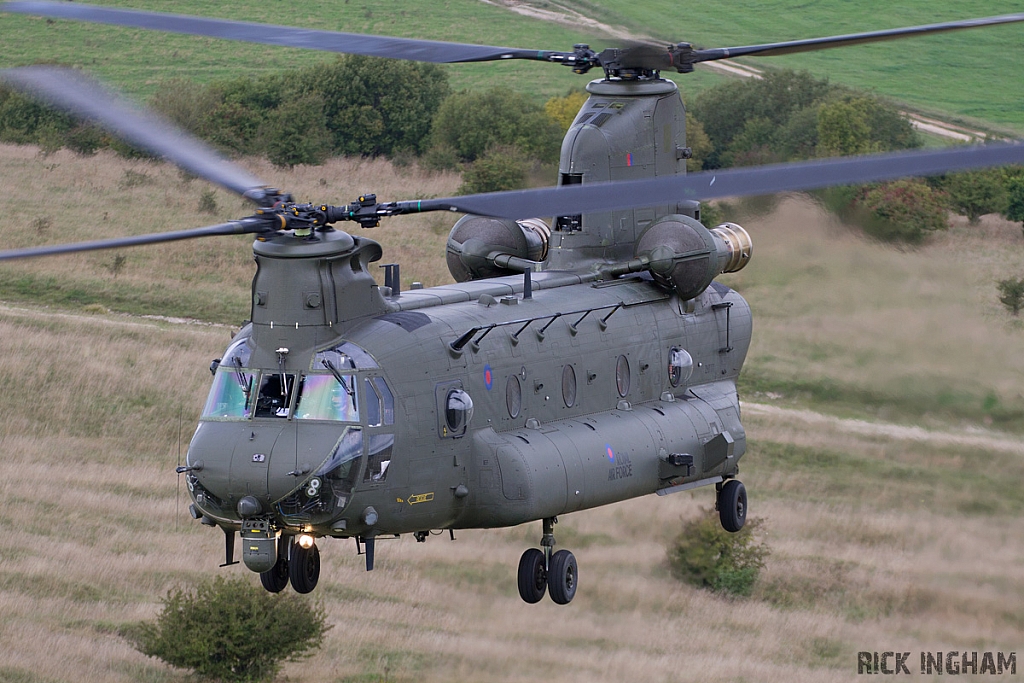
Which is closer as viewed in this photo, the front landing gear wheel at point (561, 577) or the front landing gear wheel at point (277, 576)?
the front landing gear wheel at point (277, 576)

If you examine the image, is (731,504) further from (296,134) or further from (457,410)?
(296,134)

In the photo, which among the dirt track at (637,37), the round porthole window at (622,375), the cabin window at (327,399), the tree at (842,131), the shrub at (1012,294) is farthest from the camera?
the tree at (842,131)

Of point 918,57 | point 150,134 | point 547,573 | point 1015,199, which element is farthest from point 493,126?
point 150,134

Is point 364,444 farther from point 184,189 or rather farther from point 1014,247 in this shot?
point 184,189

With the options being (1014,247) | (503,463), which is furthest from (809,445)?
(503,463)

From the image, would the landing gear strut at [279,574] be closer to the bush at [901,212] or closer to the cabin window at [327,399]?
the cabin window at [327,399]

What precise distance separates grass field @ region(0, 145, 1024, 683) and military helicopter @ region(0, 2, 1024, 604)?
19.4 ft

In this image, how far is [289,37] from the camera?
22422 millimetres

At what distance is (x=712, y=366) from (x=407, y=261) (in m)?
22.0

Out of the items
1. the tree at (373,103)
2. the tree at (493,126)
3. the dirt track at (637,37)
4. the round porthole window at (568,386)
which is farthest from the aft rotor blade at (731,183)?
the tree at (373,103)

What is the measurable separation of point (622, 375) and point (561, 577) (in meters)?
2.98

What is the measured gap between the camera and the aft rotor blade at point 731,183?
1742 centimetres

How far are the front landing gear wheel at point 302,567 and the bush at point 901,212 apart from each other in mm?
13461

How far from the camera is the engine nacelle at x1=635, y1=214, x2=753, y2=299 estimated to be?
23.0m
